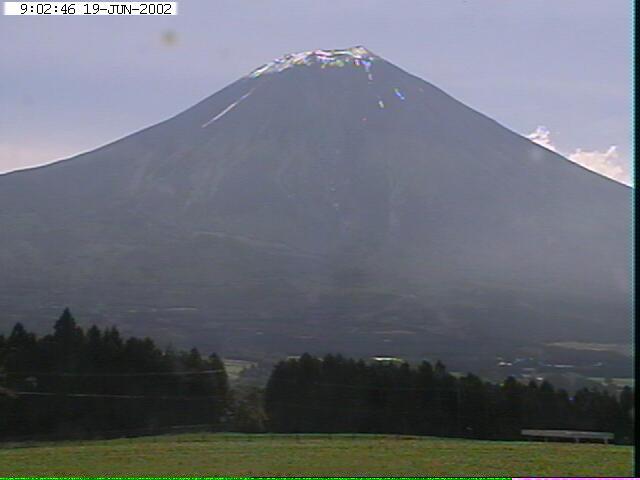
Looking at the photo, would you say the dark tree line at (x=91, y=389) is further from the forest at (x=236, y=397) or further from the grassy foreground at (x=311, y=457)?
the grassy foreground at (x=311, y=457)

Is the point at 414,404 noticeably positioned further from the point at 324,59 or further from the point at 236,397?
the point at 324,59

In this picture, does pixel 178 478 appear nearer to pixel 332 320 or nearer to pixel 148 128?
pixel 332 320

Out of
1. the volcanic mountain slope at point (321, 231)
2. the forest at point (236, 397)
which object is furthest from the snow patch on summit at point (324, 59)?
the forest at point (236, 397)

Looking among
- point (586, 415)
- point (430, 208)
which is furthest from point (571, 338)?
point (430, 208)

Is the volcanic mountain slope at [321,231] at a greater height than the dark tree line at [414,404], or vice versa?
the volcanic mountain slope at [321,231]

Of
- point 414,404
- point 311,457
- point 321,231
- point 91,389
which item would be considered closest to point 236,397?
point 311,457

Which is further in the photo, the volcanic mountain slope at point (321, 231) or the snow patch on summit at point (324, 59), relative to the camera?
the snow patch on summit at point (324, 59)
